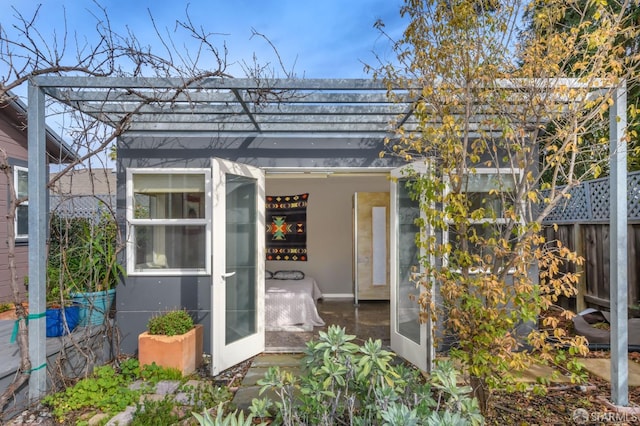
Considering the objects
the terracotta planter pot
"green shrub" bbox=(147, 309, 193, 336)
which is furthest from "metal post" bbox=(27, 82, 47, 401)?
"green shrub" bbox=(147, 309, 193, 336)

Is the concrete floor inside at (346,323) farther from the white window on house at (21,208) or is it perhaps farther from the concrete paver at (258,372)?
the white window on house at (21,208)

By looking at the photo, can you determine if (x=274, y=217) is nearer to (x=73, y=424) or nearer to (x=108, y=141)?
(x=108, y=141)

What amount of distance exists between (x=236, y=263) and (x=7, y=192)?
178 inches

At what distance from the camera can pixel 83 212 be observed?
6.49 metres

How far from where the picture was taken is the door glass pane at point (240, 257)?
390 cm

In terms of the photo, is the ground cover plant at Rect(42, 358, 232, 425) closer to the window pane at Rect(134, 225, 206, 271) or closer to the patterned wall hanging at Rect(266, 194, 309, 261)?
the window pane at Rect(134, 225, 206, 271)

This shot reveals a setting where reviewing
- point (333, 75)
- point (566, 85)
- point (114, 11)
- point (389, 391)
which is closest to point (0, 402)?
point (389, 391)

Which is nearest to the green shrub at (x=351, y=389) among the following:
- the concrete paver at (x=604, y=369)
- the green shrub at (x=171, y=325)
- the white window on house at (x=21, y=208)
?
the green shrub at (x=171, y=325)

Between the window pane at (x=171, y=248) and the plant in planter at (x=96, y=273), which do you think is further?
the window pane at (x=171, y=248)

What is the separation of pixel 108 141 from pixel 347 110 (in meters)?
2.29

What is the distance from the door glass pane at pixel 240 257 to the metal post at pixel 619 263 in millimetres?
3408

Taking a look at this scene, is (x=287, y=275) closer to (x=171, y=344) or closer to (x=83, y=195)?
(x=171, y=344)

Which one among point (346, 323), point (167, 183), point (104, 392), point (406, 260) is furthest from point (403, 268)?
point (104, 392)

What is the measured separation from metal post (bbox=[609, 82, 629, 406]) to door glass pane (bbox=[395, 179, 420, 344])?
1.68 meters
